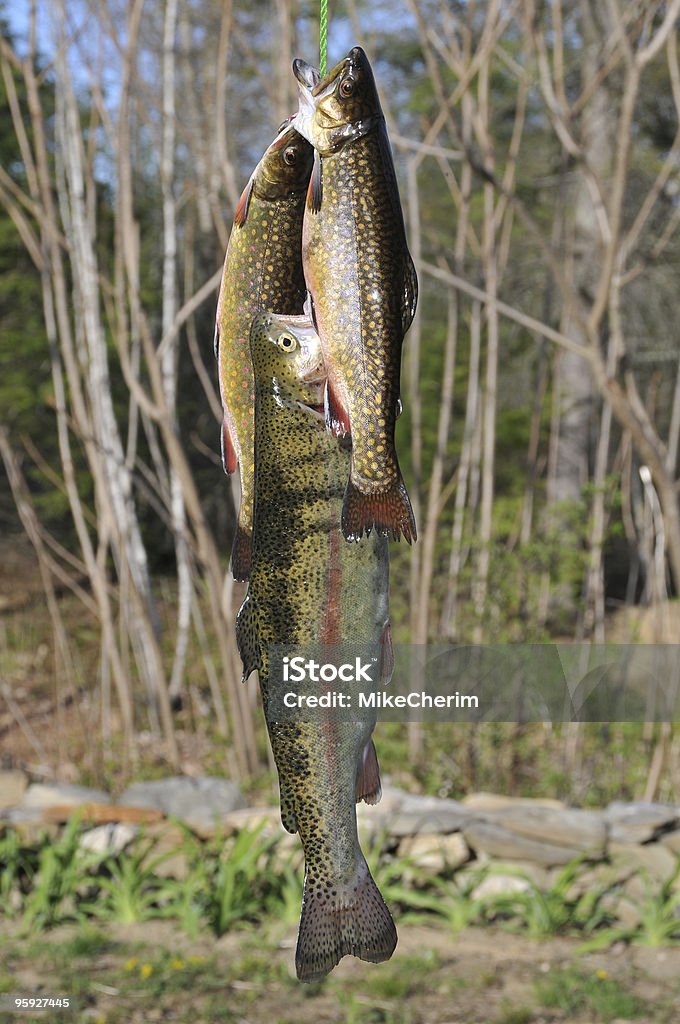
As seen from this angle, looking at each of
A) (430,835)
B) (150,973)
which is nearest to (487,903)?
(430,835)

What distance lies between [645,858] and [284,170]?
13.6 ft

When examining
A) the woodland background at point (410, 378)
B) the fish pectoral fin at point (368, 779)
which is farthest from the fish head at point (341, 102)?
the woodland background at point (410, 378)

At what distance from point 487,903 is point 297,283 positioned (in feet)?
12.9

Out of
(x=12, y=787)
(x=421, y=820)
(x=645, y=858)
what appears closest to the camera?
(x=645, y=858)

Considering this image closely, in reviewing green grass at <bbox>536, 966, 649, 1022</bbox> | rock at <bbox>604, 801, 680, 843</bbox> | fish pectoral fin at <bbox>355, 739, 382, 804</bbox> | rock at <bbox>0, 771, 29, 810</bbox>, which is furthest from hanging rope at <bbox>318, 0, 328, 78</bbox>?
rock at <bbox>0, 771, 29, 810</bbox>

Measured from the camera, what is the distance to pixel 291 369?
40.0 inches

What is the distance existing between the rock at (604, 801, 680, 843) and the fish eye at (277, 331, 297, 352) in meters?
4.05

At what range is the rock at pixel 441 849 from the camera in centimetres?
468

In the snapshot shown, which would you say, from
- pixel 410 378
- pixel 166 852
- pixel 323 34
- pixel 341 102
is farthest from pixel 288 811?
pixel 410 378

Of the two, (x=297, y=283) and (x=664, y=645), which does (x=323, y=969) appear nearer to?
(x=297, y=283)

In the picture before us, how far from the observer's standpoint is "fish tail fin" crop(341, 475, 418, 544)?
94cm

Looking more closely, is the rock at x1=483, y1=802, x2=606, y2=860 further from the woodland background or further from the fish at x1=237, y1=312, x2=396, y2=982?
the fish at x1=237, y1=312, x2=396, y2=982

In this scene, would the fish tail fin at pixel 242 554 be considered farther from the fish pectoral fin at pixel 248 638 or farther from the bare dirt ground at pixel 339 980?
the bare dirt ground at pixel 339 980

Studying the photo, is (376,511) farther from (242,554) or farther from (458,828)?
(458,828)
